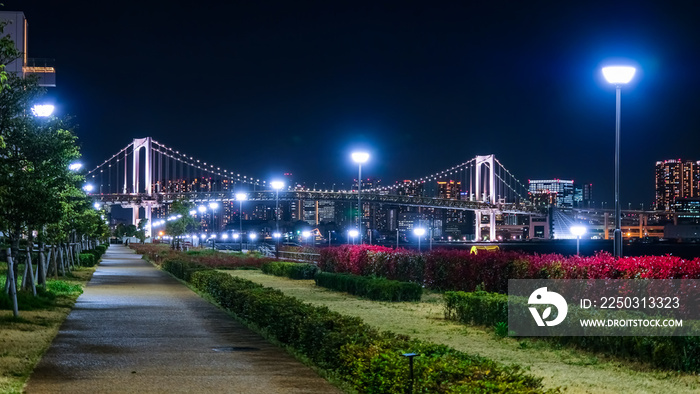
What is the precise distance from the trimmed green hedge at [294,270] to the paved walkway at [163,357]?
1385 cm

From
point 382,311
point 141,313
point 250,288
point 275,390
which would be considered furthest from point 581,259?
point 275,390

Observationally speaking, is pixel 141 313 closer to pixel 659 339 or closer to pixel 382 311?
pixel 382 311

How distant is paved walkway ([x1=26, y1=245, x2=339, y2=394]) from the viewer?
971cm

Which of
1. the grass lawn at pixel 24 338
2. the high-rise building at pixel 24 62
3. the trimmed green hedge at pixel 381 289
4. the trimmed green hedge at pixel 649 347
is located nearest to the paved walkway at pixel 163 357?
the grass lawn at pixel 24 338

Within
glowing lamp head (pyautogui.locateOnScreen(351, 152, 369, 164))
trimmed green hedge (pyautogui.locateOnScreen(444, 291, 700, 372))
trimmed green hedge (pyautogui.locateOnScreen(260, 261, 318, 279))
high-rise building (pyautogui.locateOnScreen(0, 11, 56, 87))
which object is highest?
high-rise building (pyautogui.locateOnScreen(0, 11, 56, 87))

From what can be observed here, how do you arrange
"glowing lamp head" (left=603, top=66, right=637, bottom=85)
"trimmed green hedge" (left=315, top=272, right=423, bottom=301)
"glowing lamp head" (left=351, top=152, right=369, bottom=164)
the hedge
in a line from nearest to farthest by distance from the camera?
the hedge → "glowing lamp head" (left=603, top=66, right=637, bottom=85) → "trimmed green hedge" (left=315, top=272, right=423, bottom=301) → "glowing lamp head" (left=351, top=152, right=369, bottom=164)

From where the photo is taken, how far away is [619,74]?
16344 millimetres

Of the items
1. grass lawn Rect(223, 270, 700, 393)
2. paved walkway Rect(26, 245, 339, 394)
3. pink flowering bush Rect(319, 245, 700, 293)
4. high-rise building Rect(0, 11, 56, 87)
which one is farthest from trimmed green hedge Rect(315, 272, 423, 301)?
high-rise building Rect(0, 11, 56, 87)

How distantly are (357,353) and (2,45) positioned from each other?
16.5 feet

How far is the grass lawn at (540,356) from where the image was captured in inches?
393

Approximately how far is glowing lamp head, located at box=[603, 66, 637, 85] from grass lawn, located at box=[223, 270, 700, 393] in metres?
5.08

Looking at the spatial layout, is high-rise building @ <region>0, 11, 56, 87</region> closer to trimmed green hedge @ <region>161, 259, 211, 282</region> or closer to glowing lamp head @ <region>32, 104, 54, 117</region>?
trimmed green hedge @ <region>161, 259, 211, 282</region>

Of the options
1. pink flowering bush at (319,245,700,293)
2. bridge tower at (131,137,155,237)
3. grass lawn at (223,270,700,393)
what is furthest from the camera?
bridge tower at (131,137,155,237)

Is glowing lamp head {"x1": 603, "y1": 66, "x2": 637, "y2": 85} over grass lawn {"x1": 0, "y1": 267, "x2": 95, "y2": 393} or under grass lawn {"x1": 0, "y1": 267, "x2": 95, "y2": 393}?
over
